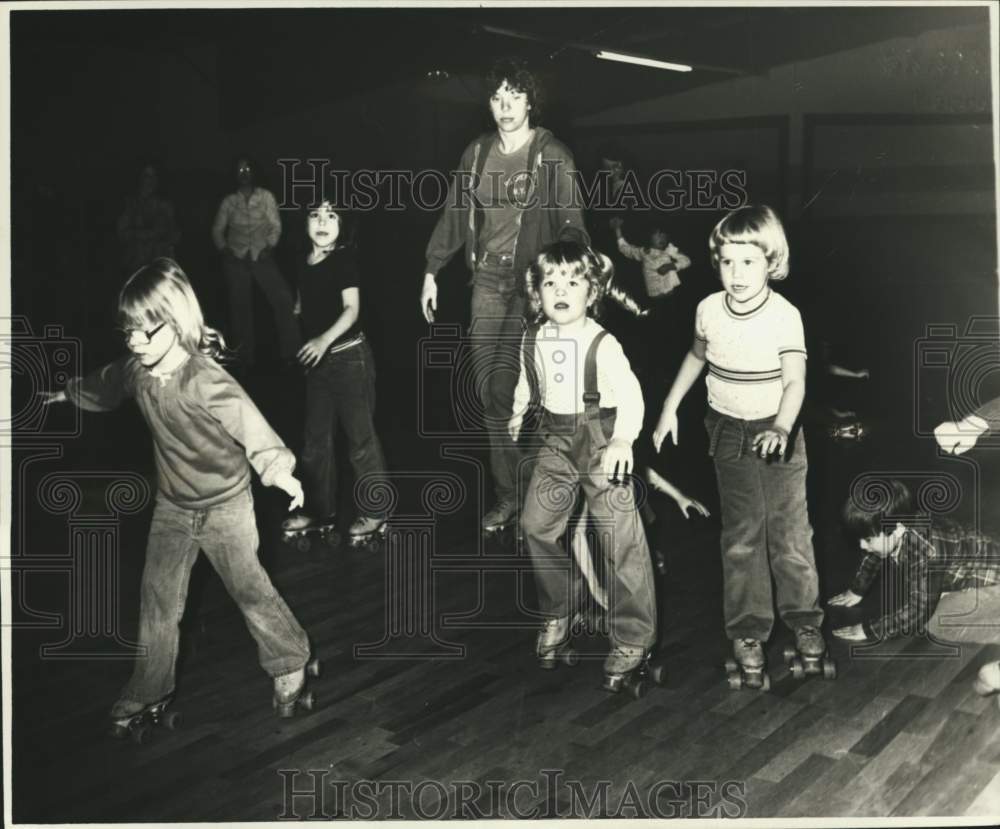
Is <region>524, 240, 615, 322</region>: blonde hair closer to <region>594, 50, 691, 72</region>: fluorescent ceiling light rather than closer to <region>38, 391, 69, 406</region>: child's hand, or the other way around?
<region>594, 50, 691, 72</region>: fluorescent ceiling light

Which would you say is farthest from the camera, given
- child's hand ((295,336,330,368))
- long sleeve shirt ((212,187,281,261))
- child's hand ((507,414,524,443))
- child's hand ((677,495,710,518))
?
child's hand ((677,495,710,518))

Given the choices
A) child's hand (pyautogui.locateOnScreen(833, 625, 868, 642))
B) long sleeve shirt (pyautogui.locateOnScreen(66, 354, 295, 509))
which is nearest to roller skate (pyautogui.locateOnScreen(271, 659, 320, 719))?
long sleeve shirt (pyautogui.locateOnScreen(66, 354, 295, 509))

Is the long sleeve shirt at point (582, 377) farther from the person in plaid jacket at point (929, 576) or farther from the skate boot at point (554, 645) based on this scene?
the person in plaid jacket at point (929, 576)

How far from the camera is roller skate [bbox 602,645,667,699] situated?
3834mm

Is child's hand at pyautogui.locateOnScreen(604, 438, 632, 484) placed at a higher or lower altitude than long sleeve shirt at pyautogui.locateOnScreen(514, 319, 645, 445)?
lower

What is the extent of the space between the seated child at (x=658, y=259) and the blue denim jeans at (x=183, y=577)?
1635mm

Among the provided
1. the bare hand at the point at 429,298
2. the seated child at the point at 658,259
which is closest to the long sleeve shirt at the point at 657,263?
the seated child at the point at 658,259

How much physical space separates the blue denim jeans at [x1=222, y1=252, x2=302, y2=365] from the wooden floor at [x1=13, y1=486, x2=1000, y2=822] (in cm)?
98

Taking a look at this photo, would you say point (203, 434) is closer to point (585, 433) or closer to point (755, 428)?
point (585, 433)

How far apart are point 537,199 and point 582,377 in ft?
2.47

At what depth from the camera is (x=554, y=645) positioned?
4.03 meters

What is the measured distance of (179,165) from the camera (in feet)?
13.9

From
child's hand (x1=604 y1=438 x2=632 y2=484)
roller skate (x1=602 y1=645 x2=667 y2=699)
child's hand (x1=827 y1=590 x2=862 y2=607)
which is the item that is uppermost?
child's hand (x1=604 y1=438 x2=632 y2=484)

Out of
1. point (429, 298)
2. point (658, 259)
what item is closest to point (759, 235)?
point (658, 259)
